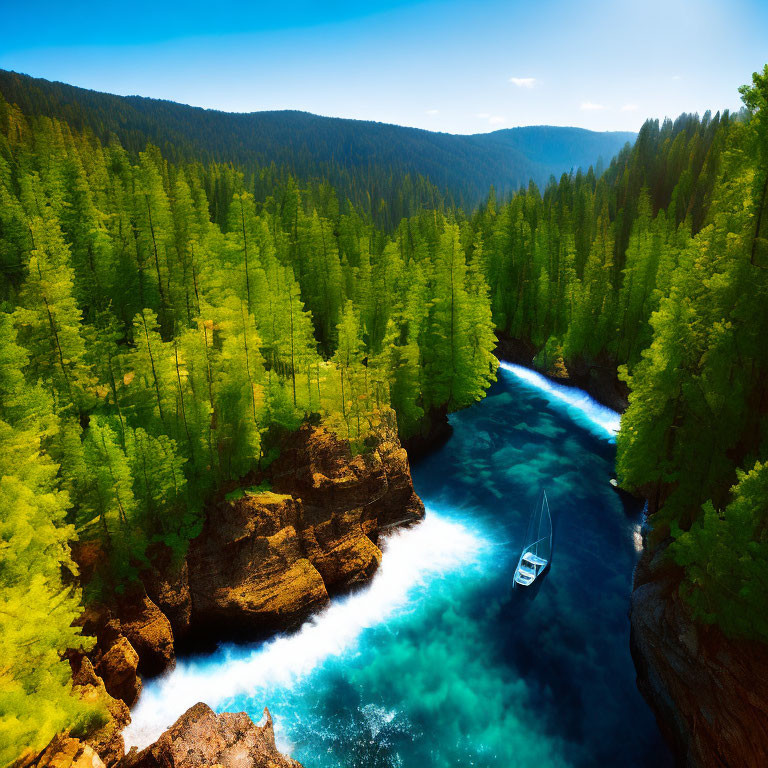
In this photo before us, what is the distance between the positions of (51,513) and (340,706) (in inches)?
627

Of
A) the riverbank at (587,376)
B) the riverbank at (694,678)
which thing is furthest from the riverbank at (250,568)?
the riverbank at (587,376)

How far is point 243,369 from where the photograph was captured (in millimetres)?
28969

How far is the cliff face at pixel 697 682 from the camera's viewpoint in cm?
1608

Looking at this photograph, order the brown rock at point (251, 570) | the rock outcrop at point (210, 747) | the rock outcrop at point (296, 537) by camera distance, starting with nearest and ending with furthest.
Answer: the rock outcrop at point (210, 747)
the brown rock at point (251, 570)
the rock outcrop at point (296, 537)

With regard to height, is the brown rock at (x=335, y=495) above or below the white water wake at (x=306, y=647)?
above

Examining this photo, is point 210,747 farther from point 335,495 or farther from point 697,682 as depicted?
point 697,682

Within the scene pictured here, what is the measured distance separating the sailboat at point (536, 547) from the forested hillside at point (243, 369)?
7778 mm

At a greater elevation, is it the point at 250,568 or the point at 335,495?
the point at 335,495

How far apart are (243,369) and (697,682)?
2665 cm

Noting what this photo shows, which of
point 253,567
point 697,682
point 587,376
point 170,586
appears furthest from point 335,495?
point 587,376

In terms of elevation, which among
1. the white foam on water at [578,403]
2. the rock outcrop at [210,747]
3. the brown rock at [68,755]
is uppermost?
the brown rock at [68,755]

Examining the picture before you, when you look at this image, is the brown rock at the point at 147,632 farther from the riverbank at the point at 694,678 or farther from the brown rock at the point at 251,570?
the riverbank at the point at 694,678

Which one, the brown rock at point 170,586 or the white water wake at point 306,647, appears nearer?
the white water wake at point 306,647

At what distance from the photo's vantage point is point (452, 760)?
20.6 m
